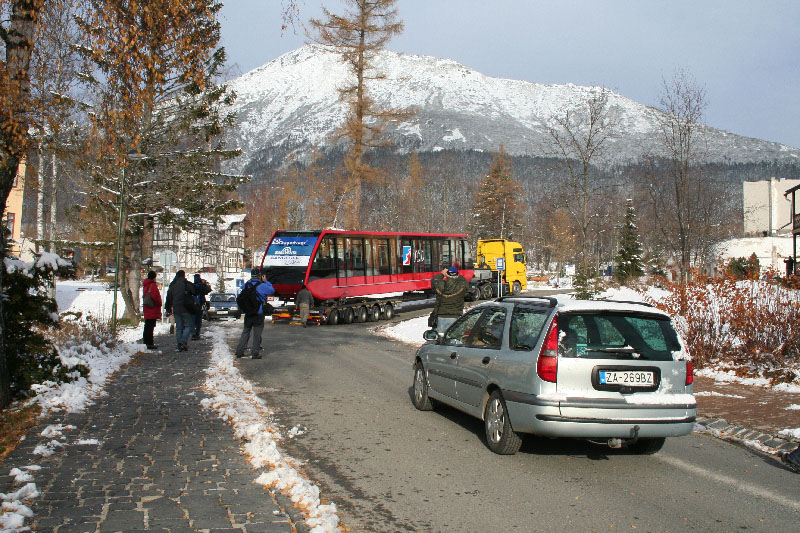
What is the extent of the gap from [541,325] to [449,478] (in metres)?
1.69

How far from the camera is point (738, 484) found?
5852 mm

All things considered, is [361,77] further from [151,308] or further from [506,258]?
[151,308]

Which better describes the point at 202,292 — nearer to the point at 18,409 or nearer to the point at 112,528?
the point at 18,409

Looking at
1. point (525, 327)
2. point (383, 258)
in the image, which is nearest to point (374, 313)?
point (383, 258)

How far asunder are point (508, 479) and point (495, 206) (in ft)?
239

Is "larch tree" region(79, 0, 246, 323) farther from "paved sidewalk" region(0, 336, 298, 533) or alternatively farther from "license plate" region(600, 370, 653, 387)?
"license plate" region(600, 370, 653, 387)

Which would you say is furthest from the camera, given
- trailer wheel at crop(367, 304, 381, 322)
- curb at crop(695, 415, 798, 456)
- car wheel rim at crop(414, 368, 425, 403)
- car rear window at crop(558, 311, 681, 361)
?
trailer wheel at crop(367, 304, 381, 322)

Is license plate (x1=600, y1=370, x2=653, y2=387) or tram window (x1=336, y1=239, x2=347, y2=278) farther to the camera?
tram window (x1=336, y1=239, x2=347, y2=278)

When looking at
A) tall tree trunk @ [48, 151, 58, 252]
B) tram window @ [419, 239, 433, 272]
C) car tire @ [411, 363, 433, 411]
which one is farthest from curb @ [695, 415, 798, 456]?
tall tree trunk @ [48, 151, 58, 252]

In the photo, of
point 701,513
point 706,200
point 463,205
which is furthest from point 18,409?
point 463,205

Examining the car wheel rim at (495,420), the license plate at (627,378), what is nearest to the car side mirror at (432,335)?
the car wheel rim at (495,420)

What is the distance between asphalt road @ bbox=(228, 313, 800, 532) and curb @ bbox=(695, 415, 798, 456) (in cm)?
21

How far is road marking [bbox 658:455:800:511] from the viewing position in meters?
5.36

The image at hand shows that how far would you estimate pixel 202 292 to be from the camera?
20922 mm
